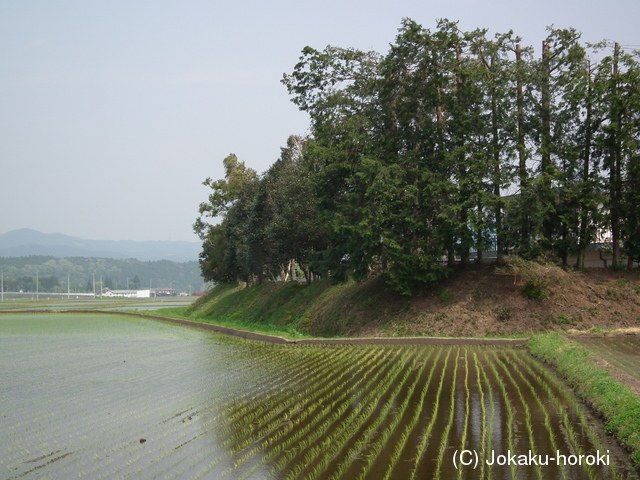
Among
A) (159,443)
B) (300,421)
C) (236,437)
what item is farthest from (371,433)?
(159,443)

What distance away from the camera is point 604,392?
32.7 feet

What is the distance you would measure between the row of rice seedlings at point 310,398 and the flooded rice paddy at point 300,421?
37 mm

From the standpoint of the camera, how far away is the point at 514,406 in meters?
10.2

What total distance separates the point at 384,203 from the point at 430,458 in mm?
18273

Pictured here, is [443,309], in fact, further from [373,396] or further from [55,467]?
[55,467]

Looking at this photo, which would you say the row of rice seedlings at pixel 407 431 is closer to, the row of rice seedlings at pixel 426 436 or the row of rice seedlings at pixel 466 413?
the row of rice seedlings at pixel 426 436

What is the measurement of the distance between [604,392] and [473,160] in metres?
16.1

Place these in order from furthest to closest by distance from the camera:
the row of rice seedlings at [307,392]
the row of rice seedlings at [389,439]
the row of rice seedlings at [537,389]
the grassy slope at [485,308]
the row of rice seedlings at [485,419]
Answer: the grassy slope at [485,308]
the row of rice seedlings at [307,392]
the row of rice seedlings at [537,389]
the row of rice seedlings at [485,419]
the row of rice seedlings at [389,439]

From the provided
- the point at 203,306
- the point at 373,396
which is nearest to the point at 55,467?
the point at 373,396

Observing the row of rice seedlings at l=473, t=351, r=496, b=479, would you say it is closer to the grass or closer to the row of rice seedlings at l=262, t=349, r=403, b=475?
the grass

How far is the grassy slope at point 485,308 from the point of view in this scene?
76.1 feet

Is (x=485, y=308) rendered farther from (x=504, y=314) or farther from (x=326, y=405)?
(x=326, y=405)

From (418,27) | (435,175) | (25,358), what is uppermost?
(418,27)

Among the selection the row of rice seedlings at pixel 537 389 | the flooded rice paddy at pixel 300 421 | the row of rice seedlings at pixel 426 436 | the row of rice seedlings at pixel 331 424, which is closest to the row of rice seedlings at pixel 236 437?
the flooded rice paddy at pixel 300 421
